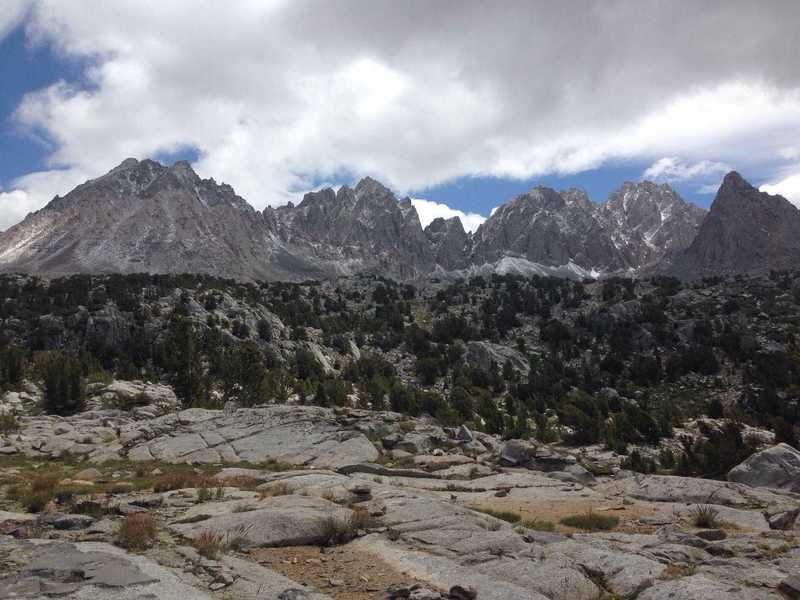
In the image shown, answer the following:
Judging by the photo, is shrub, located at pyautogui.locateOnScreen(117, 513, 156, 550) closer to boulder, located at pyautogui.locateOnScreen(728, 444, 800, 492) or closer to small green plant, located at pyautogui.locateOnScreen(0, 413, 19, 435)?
boulder, located at pyautogui.locateOnScreen(728, 444, 800, 492)

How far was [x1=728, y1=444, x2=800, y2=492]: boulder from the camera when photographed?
83.5 ft

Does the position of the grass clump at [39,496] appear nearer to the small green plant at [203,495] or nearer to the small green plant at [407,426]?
the small green plant at [203,495]

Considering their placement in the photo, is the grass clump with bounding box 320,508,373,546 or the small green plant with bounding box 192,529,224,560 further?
the grass clump with bounding box 320,508,373,546

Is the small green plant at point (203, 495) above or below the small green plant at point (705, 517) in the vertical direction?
above

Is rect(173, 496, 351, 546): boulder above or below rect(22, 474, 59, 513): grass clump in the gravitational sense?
below

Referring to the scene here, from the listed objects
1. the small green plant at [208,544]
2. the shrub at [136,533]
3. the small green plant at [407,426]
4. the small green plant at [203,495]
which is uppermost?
the shrub at [136,533]

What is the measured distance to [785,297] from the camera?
392ft

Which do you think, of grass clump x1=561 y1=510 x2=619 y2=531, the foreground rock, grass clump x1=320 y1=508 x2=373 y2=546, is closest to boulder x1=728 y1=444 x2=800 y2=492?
grass clump x1=561 y1=510 x2=619 y2=531

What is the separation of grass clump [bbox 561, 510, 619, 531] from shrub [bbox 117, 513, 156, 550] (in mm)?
12228

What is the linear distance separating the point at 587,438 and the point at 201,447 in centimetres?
3315

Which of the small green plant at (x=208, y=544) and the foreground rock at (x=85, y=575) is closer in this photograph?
the foreground rock at (x=85, y=575)

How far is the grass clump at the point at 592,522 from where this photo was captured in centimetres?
1692

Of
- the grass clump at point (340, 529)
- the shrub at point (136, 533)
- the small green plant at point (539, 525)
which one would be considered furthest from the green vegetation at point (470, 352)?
the shrub at point (136, 533)

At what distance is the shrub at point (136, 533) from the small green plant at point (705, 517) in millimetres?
15989
